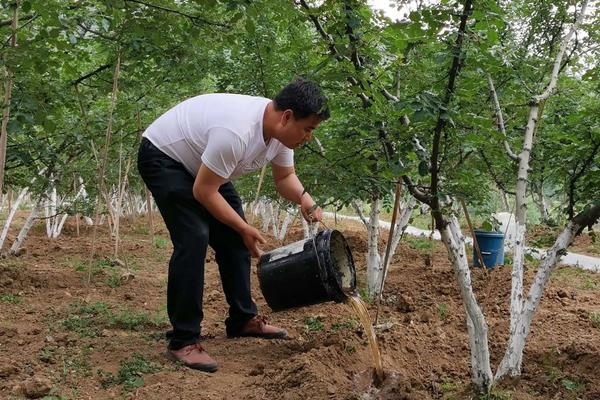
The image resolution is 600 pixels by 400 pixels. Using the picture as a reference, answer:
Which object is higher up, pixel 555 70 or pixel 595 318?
pixel 555 70

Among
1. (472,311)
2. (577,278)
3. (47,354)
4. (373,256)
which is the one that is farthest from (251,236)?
(577,278)

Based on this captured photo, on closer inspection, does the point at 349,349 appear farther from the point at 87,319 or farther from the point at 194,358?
the point at 87,319

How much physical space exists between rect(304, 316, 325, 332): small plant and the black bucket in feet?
2.66

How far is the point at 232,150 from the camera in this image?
2.48m

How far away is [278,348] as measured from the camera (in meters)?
3.21

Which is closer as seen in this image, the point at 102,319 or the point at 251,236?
the point at 251,236

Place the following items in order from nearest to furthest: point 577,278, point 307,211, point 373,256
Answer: point 307,211
point 373,256
point 577,278

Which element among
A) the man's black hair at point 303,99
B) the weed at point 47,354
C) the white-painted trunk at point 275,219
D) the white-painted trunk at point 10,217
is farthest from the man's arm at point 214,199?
the white-painted trunk at point 275,219

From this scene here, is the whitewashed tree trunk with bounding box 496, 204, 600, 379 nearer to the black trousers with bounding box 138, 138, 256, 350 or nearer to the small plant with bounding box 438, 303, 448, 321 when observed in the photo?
the small plant with bounding box 438, 303, 448, 321

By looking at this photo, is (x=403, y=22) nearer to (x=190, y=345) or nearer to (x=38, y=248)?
(x=190, y=345)

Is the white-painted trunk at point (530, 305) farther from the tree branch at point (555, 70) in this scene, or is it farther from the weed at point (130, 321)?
the weed at point (130, 321)

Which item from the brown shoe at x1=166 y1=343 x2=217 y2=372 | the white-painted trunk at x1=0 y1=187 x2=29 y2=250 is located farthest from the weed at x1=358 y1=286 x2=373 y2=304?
the white-painted trunk at x1=0 y1=187 x2=29 y2=250

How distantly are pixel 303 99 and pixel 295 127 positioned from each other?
0.49 ft

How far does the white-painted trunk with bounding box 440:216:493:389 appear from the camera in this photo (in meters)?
2.42
